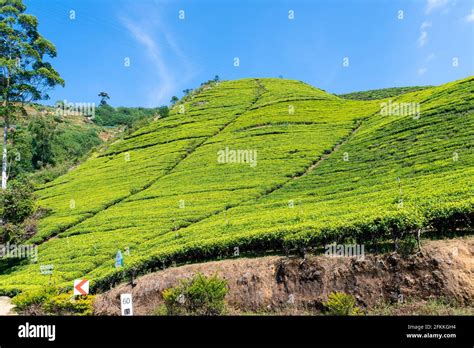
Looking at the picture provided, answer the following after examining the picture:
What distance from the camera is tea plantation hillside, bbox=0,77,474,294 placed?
65.5 ft

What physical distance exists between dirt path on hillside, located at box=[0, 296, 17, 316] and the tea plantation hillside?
0.69 metres

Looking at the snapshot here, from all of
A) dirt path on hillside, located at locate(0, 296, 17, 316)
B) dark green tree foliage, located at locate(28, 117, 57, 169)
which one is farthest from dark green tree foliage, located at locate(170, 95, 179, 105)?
dirt path on hillside, located at locate(0, 296, 17, 316)

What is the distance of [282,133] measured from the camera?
2154 inches

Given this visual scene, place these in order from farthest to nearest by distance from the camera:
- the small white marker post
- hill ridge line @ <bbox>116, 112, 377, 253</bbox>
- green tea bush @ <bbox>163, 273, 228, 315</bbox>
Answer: hill ridge line @ <bbox>116, 112, 377, 253</bbox> → green tea bush @ <bbox>163, 273, 228, 315</bbox> → the small white marker post

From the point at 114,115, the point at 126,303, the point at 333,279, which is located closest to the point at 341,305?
the point at 333,279

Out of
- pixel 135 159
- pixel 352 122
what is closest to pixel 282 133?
pixel 352 122

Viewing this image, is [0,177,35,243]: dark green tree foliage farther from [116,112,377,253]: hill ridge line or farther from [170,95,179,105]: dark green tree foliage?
[170,95,179,105]: dark green tree foliage

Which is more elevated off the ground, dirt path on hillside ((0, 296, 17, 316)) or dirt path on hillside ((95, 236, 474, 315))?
dirt path on hillside ((95, 236, 474, 315))

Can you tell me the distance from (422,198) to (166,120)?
6112 cm

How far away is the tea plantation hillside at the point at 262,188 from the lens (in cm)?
1995

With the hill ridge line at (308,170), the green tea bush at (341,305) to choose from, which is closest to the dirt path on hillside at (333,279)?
the green tea bush at (341,305)
